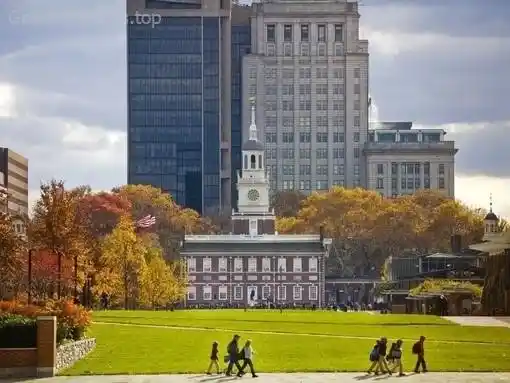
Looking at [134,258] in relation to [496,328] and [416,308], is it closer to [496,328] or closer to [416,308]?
[416,308]

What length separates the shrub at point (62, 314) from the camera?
251ft

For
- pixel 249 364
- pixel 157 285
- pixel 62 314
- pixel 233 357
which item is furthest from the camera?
pixel 157 285

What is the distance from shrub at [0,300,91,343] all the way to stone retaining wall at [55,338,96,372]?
1.68 ft

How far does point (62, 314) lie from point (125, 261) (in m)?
77.1

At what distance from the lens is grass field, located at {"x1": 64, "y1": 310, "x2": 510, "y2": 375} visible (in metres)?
75.1

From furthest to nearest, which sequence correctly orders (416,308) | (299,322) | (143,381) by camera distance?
(416,308) < (299,322) < (143,381)

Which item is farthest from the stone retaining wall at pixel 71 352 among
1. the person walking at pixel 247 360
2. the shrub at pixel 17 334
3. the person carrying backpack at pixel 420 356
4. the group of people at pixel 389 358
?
the person carrying backpack at pixel 420 356

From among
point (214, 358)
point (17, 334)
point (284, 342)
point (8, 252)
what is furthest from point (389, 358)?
point (8, 252)

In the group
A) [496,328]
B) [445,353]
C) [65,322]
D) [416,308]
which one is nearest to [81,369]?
[65,322]

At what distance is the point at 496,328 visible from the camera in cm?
10069

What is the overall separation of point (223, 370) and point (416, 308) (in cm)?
8086

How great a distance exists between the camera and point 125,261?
155m

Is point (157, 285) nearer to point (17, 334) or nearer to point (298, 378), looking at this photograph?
point (17, 334)

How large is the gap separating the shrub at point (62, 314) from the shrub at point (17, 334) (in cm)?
233
